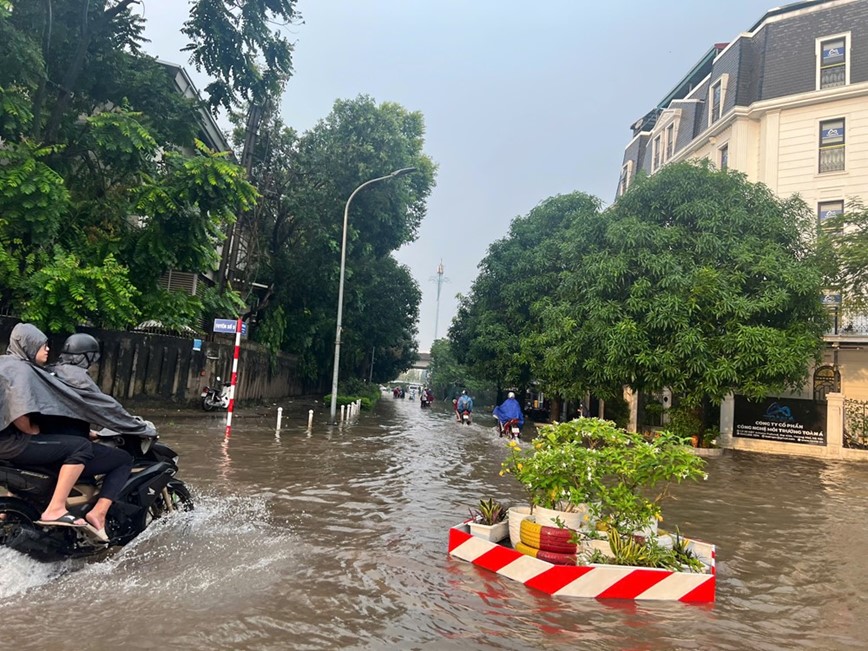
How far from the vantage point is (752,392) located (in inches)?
655

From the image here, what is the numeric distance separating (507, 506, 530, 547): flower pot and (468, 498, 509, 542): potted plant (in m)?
0.12

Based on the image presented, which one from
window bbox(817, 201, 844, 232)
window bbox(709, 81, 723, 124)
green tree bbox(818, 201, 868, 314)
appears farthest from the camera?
window bbox(709, 81, 723, 124)

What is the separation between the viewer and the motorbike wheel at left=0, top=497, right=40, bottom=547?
4.39 metres

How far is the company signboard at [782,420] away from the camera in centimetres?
1930

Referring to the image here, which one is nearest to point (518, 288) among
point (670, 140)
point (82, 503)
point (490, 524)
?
point (670, 140)

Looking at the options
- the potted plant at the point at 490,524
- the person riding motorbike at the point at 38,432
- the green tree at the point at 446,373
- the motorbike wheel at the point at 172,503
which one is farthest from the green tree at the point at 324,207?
the green tree at the point at 446,373

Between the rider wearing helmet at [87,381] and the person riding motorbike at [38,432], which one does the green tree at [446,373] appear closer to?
the rider wearing helmet at [87,381]

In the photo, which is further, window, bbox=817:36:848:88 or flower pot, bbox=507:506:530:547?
window, bbox=817:36:848:88

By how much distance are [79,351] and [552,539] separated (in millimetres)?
4331

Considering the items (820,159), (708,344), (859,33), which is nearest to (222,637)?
(708,344)

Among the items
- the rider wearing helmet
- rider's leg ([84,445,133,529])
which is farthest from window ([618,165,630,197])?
rider's leg ([84,445,133,529])

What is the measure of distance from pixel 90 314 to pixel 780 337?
18.3 m

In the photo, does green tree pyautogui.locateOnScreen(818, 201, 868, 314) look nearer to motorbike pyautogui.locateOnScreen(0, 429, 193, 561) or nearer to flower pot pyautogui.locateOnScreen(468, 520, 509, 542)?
flower pot pyautogui.locateOnScreen(468, 520, 509, 542)

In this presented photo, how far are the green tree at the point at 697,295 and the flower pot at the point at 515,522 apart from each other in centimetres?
1226
